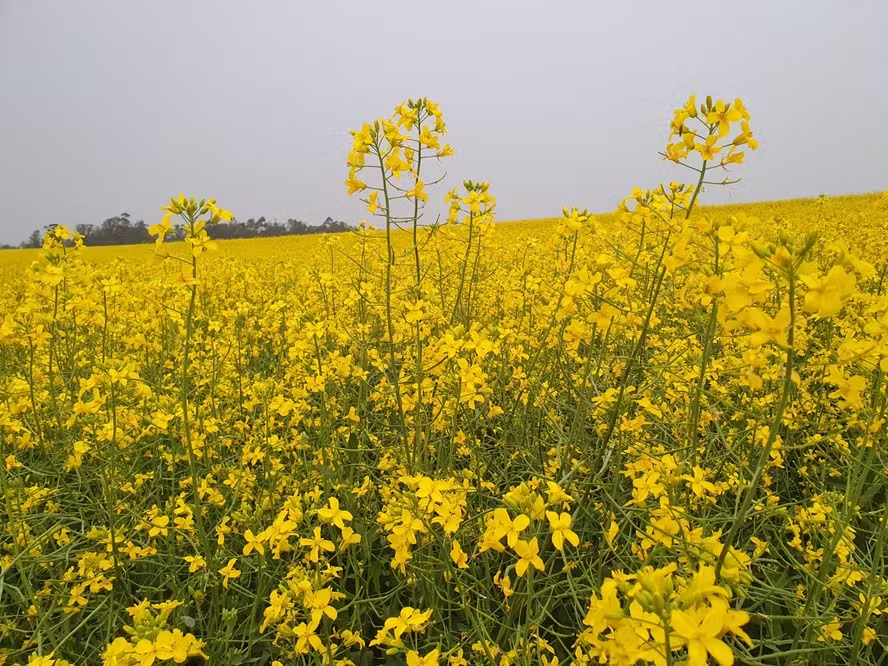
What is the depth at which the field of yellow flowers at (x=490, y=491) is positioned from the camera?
1243 millimetres

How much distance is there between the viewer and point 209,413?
3.31 meters

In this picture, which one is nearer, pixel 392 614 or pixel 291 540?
pixel 291 540

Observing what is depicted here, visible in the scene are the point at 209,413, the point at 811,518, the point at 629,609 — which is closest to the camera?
the point at 629,609

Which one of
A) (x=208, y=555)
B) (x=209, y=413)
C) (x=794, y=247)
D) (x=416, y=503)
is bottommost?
(x=208, y=555)

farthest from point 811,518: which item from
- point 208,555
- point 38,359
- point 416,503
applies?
point 38,359

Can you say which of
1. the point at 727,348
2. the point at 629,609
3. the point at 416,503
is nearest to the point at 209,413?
the point at 416,503

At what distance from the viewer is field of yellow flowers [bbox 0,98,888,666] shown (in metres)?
1.24

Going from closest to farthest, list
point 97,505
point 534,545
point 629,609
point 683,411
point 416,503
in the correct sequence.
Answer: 1. point 629,609
2. point 534,545
3. point 416,503
4. point 97,505
5. point 683,411

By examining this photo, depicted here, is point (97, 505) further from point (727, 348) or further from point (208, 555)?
Answer: point (727, 348)

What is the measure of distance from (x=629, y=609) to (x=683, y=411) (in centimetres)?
202

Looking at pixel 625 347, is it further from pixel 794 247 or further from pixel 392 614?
pixel 794 247

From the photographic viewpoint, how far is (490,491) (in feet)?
9.09

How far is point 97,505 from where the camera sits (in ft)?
8.26

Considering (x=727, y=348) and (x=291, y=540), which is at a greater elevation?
(x=727, y=348)
